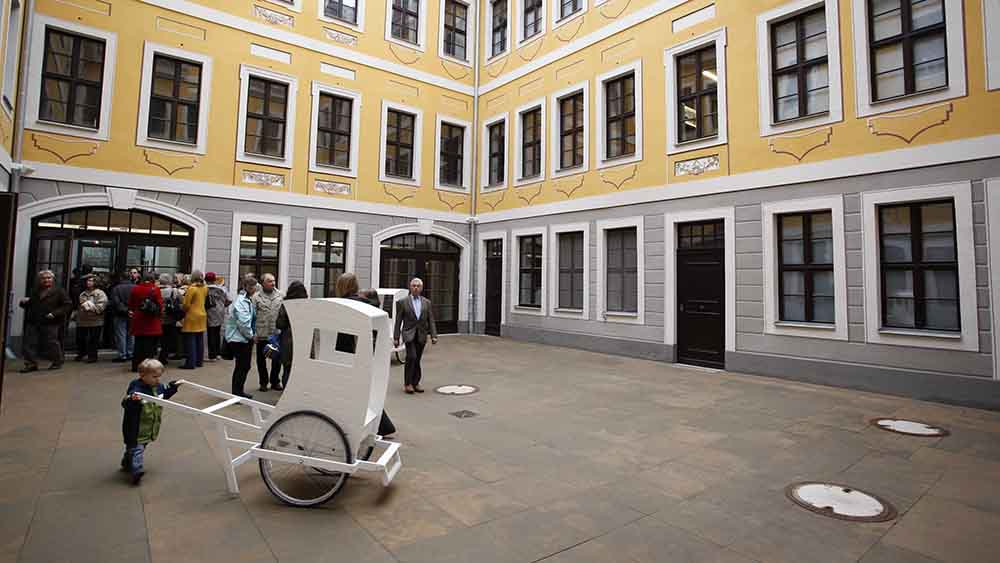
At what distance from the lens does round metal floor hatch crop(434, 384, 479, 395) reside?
776 centimetres

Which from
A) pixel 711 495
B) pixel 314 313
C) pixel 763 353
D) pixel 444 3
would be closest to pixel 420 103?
pixel 444 3

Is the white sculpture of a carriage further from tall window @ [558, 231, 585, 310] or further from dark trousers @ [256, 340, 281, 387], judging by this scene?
tall window @ [558, 231, 585, 310]

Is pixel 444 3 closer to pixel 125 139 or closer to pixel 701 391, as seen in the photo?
pixel 125 139

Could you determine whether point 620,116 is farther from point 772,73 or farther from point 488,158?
point 488,158

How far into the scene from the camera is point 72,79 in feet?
35.0

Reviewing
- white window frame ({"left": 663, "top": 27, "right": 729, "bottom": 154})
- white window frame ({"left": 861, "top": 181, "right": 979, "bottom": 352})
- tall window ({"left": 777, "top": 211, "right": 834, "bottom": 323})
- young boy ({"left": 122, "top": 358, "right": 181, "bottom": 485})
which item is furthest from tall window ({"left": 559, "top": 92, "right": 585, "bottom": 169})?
young boy ({"left": 122, "top": 358, "right": 181, "bottom": 485})

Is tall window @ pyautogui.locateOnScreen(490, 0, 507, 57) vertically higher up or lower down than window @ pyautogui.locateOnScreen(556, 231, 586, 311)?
higher up

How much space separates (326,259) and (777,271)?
36.1ft

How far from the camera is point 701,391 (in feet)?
26.8

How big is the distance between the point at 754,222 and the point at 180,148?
12739 mm

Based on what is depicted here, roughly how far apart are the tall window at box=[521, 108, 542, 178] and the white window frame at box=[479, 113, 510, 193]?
0.51 metres

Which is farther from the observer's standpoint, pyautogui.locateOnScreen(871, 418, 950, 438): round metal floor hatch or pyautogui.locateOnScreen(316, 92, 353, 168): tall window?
pyautogui.locateOnScreen(316, 92, 353, 168): tall window

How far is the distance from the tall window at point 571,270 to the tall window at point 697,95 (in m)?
3.75

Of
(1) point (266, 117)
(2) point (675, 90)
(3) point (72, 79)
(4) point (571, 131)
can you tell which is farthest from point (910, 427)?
(3) point (72, 79)
